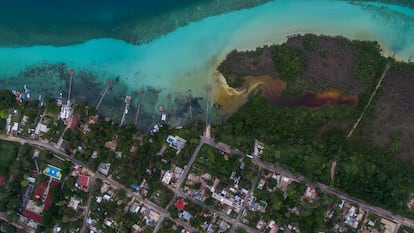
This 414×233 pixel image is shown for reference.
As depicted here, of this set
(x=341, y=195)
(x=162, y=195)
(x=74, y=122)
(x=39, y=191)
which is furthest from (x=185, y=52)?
(x=341, y=195)

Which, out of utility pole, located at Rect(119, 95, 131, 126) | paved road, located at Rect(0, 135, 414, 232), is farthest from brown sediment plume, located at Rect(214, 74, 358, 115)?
utility pole, located at Rect(119, 95, 131, 126)

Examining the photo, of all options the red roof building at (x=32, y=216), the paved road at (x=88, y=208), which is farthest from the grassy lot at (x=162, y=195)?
the red roof building at (x=32, y=216)

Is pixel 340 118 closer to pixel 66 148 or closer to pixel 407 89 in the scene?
pixel 407 89

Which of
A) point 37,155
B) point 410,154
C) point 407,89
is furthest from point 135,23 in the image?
point 410,154

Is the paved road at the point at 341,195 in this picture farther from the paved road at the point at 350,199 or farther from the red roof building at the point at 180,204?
the red roof building at the point at 180,204

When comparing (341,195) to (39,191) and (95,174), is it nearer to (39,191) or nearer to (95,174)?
(95,174)

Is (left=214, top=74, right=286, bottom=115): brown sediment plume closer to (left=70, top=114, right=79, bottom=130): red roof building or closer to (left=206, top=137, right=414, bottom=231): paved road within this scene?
(left=206, top=137, right=414, bottom=231): paved road

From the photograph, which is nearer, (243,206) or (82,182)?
(243,206)

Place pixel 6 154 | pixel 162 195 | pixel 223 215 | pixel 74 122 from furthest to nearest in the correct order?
pixel 74 122 < pixel 6 154 < pixel 162 195 < pixel 223 215
